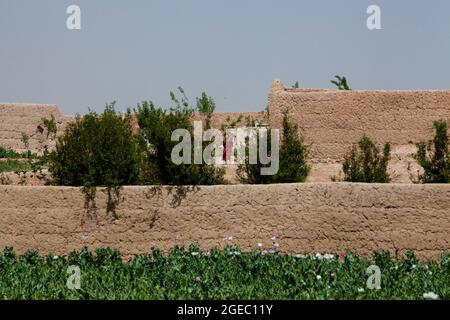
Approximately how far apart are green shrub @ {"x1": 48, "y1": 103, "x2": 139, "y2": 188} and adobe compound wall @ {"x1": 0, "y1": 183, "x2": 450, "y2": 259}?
15.3 inches

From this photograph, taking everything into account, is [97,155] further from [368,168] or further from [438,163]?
[438,163]

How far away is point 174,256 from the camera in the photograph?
1061 cm

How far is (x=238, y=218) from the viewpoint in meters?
11.4

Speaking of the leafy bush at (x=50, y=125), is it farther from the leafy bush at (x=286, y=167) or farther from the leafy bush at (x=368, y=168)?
the leafy bush at (x=368, y=168)

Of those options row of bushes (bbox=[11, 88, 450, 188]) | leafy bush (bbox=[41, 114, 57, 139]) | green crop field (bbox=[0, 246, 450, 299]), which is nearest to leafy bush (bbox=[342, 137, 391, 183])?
row of bushes (bbox=[11, 88, 450, 188])

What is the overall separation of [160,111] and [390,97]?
5034mm

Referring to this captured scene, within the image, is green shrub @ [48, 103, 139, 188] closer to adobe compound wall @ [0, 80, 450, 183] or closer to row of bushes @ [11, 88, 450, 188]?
row of bushes @ [11, 88, 450, 188]

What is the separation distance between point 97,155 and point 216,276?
3593 millimetres

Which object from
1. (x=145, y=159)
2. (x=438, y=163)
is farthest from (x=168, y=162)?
(x=438, y=163)

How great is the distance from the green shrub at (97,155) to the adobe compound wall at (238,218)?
1.28 ft

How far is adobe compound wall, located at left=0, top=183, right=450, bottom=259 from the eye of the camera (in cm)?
1113

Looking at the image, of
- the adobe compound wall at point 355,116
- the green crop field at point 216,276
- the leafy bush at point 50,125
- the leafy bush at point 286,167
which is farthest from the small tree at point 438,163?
the leafy bush at point 50,125
